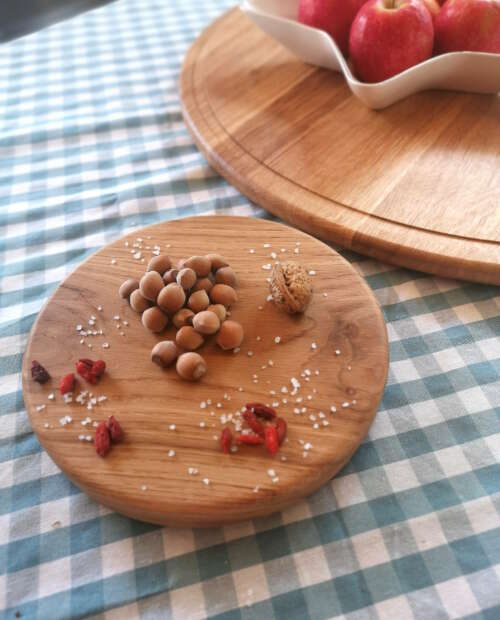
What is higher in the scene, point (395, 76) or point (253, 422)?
point (395, 76)

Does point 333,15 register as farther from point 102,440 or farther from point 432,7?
point 102,440

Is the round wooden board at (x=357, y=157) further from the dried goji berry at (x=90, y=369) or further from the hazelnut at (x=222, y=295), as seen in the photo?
the dried goji berry at (x=90, y=369)

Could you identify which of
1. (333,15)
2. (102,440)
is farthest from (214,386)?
(333,15)

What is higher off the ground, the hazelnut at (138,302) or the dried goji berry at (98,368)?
the hazelnut at (138,302)

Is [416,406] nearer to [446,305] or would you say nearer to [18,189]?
[446,305]

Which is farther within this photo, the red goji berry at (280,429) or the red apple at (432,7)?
the red apple at (432,7)

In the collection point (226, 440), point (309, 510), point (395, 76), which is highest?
point (395, 76)

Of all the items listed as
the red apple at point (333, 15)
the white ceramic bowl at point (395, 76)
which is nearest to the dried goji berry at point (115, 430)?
the white ceramic bowl at point (395, 76)

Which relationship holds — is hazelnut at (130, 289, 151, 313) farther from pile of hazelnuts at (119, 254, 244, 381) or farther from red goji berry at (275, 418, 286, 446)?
red goji berry at (275, 418, 286, 446)
